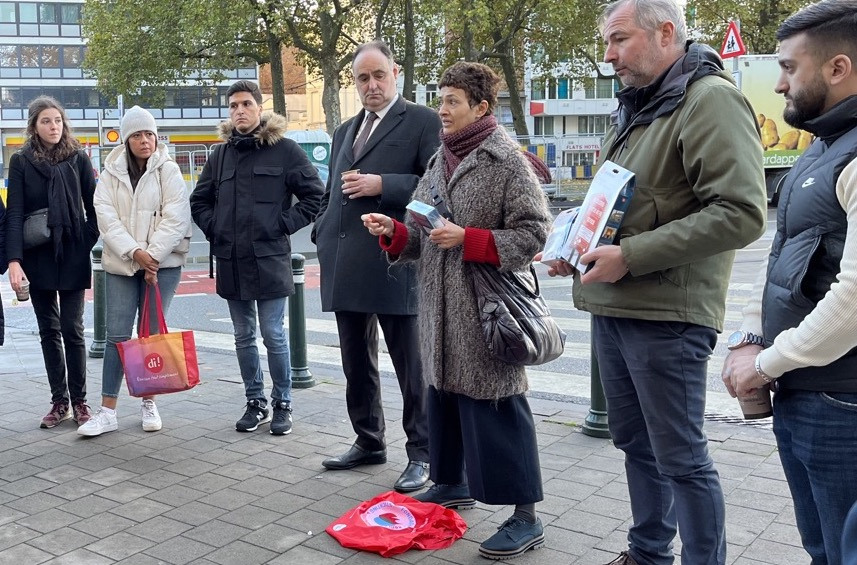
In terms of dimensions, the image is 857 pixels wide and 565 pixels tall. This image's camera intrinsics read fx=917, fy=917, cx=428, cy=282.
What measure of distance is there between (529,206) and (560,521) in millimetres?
1473

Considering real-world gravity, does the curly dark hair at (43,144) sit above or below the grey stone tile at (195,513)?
above

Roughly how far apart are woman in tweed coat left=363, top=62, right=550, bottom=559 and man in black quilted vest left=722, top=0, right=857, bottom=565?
4.56 ft

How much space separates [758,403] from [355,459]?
9.28 feet

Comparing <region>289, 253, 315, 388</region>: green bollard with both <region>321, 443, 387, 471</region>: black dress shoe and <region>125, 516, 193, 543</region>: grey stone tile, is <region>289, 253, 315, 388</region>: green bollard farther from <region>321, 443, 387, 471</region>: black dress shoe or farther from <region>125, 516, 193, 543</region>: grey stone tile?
<region>125, 516, 193, 543</region>: grey stone tile

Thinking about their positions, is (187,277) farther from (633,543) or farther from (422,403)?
(633,543)

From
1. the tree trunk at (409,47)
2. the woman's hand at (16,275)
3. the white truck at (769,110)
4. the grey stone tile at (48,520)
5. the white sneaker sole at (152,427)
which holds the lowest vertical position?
the grey stone tile at (48,520)

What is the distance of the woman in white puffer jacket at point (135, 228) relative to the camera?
5.60 m

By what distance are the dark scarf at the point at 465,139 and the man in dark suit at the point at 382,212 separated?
2.08 ft

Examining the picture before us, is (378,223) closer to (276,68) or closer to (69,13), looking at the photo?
(276,68)

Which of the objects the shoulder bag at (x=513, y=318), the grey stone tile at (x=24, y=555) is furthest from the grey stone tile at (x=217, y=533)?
the shoulder bag at (x=513, y=318)

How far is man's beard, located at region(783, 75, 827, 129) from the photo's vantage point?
7.82 feet

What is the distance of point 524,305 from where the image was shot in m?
3.81

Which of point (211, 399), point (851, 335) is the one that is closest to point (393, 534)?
point (851, 335)

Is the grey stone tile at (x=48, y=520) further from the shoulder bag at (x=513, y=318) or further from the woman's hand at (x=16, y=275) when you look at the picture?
the shoulder bag at (x=513, y=318)
